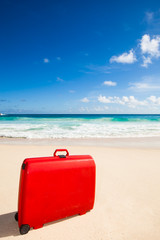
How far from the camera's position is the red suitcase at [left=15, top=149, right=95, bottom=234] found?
1.51 meters

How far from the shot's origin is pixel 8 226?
1.74m

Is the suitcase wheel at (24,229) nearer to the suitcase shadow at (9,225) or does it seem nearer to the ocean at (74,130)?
the suitcase shadow at (9,225)

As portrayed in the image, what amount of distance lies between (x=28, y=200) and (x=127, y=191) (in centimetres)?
183

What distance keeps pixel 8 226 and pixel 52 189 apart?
0.76m

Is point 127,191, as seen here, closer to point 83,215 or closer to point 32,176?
point 83,215

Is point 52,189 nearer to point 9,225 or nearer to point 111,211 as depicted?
point 9,225

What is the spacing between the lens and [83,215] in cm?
194

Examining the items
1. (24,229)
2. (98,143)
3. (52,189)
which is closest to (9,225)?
(24,229)

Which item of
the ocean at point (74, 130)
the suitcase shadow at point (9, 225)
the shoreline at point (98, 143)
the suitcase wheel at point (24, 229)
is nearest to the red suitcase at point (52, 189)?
the suitcase wheel at point (24, 229)

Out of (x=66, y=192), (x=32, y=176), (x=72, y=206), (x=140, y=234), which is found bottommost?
(x=140, y=234)

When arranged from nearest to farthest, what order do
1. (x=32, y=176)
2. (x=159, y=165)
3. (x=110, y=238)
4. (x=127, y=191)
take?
(x=32, y=176) < (x=110, y=238) < (x=127, y=191) < (x=159, y=165)

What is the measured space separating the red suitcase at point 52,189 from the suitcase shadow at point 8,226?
184mm

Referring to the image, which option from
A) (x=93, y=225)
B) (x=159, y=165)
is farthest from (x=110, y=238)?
(x=159, y=165)

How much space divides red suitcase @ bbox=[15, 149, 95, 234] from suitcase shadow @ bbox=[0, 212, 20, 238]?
18 cm
